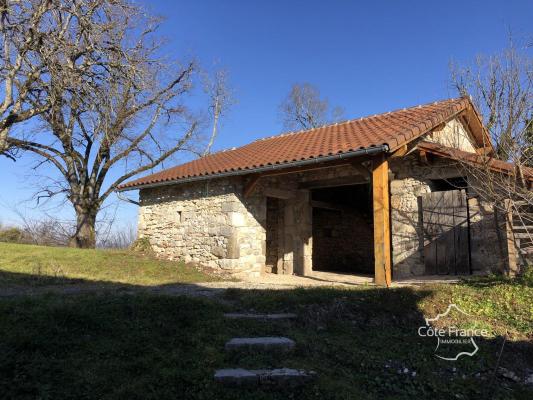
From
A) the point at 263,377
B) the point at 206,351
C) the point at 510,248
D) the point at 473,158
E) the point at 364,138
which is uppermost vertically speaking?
the point at 364,138

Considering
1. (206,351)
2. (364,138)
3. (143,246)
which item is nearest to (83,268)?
(143,246)

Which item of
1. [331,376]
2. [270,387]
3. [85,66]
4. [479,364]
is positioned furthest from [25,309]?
[85,66]

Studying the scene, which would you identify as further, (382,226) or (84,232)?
(84,232)

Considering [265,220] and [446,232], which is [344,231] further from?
[446,232]

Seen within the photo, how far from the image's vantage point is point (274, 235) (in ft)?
38.1

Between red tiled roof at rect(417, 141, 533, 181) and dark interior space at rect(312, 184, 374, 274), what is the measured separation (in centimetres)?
454

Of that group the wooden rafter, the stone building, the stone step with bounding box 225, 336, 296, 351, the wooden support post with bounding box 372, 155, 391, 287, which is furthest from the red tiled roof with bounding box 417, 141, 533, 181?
the stone step with bounding box 225, 336, 296, 351

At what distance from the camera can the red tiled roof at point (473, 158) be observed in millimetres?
7008

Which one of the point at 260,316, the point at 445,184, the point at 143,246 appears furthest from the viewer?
the point at 143,246

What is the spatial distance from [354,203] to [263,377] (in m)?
10.5

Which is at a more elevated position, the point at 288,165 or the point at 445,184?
the point at 288,165

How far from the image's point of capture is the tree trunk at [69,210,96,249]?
1633 centimetres

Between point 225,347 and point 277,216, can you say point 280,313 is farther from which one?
point 277,216

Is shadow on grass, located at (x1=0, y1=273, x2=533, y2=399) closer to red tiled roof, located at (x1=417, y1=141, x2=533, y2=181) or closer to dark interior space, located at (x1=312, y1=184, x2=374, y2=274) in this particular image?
red tiled roof, located at (x1=417, y1=141, x2=533, y2=181)
